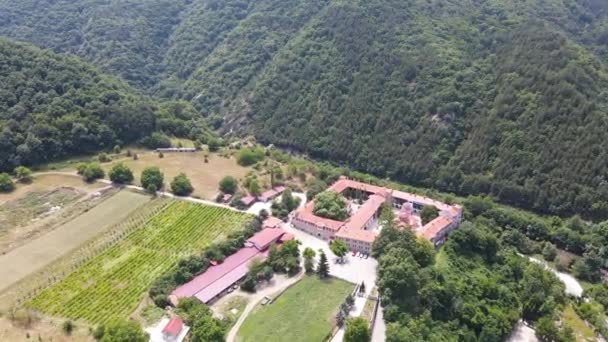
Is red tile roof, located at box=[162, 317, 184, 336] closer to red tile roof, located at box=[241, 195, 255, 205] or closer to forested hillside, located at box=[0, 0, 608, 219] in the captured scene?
red tile roof, located at box=[241, 195, 255, 205]

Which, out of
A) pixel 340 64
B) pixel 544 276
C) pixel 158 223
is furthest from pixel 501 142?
pixel 158 223

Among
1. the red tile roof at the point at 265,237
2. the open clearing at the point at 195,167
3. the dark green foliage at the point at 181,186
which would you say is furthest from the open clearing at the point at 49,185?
the red tile roof at the point at 265,237

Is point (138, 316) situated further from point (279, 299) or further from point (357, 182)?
point (357, 182)

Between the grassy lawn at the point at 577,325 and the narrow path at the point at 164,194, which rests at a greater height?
the narrow path at the point at 164,194

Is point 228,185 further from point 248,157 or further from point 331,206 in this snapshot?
point 331,206

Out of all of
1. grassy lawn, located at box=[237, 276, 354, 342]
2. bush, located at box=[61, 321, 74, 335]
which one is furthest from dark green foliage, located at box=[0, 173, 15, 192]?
grassy lawn, located at box=[237, 276, 354, 342]

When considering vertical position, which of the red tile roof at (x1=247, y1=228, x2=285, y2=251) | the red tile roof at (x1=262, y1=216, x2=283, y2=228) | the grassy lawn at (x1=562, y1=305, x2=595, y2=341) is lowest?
the grassy lawn at (x1=562, y1=305, x2=595, y2=341)

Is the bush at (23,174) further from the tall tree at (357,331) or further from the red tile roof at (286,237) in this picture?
the tall tree at (357,331)
